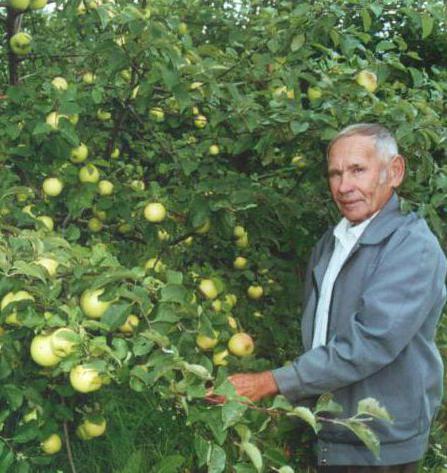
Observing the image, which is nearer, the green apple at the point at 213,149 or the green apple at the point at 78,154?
the green apple at the point at 78,154

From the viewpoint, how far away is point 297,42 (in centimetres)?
257

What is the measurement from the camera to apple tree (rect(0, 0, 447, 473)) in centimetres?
160

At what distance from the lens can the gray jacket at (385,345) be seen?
5.92 ft

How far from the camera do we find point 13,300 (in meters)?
1.64

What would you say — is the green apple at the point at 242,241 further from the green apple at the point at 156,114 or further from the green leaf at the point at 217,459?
the green leaf at the point at 217,459

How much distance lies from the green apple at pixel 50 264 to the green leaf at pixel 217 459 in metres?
0.55

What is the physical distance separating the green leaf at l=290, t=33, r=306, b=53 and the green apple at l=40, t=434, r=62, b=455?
1563 mm

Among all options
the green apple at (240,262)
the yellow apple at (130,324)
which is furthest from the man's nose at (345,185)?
the green apple at (240,262)

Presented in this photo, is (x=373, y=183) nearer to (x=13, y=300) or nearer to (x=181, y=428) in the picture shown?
(x=13, y=300)

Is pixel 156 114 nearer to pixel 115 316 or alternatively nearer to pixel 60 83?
pixel 60 83

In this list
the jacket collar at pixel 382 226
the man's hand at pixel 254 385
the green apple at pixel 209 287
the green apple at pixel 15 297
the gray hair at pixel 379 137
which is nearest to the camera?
the green apple at pixel 15 297

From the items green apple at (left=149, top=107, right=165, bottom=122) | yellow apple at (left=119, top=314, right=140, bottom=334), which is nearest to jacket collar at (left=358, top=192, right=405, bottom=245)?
yellow apple at (left=119, top=314, right=140, bottom=334)

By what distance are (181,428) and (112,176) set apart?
1.10 m

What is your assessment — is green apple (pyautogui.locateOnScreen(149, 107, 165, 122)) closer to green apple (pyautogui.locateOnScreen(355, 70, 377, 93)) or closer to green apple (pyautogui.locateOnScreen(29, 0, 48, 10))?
green apple (pyautogui.locateOnScreen(29, 0, 48, 10))
